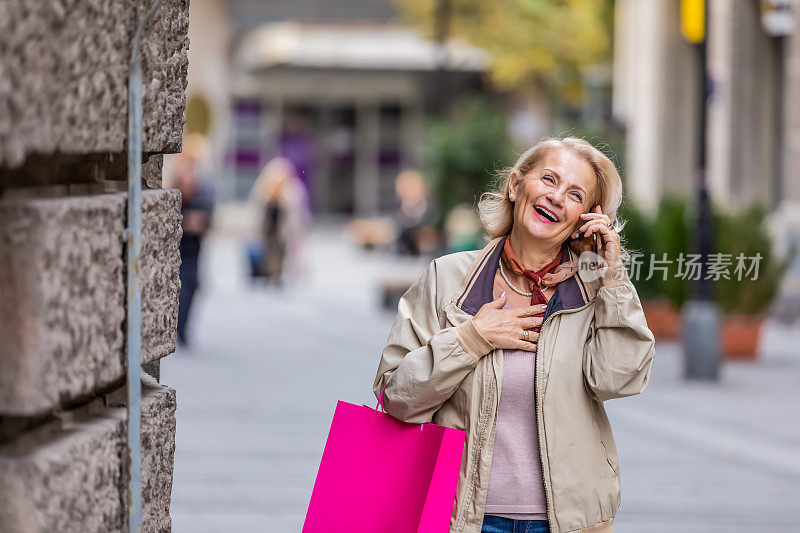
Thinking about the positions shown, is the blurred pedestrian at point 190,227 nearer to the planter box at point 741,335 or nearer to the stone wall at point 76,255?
the planter box at point 741,335

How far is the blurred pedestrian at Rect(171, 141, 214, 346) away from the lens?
13.1 metres

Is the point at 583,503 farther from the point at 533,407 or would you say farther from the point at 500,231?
the point at 500,231

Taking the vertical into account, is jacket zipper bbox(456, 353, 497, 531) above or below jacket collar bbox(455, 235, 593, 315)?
below

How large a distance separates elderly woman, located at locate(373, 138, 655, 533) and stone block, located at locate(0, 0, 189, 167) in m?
0.90

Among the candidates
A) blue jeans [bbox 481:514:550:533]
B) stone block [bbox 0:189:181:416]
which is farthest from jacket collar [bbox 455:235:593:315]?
stone block [bbox 0:189:181:416]

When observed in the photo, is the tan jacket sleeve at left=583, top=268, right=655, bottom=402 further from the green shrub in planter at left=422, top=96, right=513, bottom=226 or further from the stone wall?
the green shrub in planter at left=422, top=96, right=513, bottom=226

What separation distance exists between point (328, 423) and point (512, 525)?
6038 millimetres

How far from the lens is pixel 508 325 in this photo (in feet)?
11.1

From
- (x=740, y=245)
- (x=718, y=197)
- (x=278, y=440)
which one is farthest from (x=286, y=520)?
(x=718, y=197)

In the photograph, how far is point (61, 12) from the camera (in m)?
2.24

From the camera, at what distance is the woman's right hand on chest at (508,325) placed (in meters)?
3.38

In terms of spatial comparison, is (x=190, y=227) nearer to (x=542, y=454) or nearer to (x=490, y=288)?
(x=490, y=288)

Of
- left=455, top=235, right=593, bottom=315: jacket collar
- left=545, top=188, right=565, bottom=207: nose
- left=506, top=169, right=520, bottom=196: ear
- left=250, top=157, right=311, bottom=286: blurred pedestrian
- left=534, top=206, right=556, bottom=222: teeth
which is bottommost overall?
left=250, top=157, right=311, bottom=286: blurred pedestrian

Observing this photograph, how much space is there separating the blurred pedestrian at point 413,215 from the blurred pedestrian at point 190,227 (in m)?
7.11
